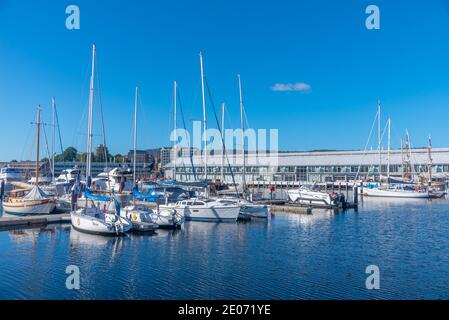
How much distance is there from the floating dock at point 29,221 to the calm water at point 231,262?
7.29ft

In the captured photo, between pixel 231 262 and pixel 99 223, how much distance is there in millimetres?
13232

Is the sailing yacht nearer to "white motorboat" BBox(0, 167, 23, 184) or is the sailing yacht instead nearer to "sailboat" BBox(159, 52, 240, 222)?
"sailboat" BBox(159, 52, 240, 222)

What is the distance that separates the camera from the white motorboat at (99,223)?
3391cm

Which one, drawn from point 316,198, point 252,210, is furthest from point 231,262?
point 316,198

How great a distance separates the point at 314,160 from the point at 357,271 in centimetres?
9873

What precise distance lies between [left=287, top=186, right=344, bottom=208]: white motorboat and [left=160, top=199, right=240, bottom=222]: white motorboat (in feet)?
62.9

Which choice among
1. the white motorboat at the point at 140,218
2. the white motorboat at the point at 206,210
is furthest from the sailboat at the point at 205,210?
the white motorboat at the point at 140,218

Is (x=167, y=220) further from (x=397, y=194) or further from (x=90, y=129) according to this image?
(x=397, y=194)

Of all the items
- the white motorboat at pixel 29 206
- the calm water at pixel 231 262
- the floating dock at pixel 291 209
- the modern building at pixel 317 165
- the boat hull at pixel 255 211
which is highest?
the modern building at pixel 317 165

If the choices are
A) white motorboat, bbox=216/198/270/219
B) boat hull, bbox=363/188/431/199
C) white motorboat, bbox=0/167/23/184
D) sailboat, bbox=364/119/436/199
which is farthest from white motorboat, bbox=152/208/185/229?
white motorboat, bbox=0/167/23/184

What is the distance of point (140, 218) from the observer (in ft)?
123

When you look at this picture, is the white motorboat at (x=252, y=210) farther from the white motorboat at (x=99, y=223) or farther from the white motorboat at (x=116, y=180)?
the white motorboat at (x=116, y=180)
